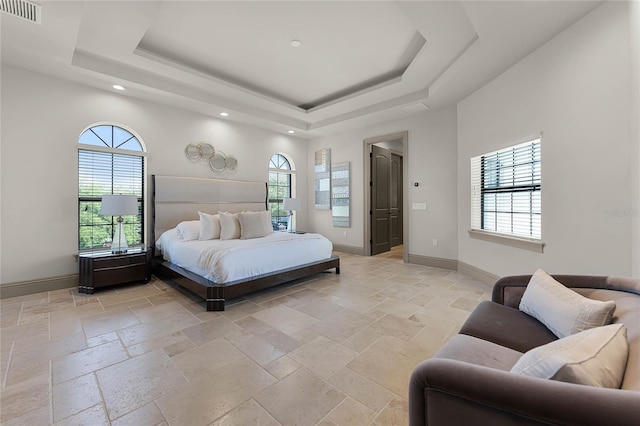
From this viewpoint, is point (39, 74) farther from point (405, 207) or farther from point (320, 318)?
point (405, 207)

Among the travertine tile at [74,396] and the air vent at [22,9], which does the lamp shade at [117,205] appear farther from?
the travertine tile at [74,396]

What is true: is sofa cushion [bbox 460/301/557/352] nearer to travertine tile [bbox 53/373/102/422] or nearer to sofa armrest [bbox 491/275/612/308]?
sofa armrest [bbox 491/275/612/308]

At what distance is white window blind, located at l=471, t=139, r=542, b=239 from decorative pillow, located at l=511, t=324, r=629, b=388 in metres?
2.49

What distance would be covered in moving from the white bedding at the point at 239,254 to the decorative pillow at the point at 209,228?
327mm

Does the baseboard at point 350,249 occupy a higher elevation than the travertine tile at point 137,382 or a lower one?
higher

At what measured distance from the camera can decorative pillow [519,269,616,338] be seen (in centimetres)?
125

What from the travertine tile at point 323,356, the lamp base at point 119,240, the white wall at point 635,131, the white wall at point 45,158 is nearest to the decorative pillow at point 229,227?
the lamp base at point 119,240

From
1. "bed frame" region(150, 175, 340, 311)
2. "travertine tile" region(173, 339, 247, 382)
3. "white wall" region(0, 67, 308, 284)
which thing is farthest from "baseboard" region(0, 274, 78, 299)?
"travertine tile" region(173, 339, 247, 382)

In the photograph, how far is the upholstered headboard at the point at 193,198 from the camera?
4.48m

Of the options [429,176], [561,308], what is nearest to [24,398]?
[561,308]

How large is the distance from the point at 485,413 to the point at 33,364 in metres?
2.89

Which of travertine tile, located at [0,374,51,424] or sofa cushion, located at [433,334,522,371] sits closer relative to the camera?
sofa cushion, located at [433,334,522,371]

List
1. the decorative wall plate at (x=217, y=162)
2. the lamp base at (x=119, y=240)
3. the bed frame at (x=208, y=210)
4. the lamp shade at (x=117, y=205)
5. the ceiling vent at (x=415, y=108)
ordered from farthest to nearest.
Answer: the decorative wall plate at (x=217, y=162)
the ceiling vent at (x=415, y=108)
the lamp base at (x=119, y=240)
the lamp shade at (x=117, y=205)
the bed frame at (x=208, y=210)

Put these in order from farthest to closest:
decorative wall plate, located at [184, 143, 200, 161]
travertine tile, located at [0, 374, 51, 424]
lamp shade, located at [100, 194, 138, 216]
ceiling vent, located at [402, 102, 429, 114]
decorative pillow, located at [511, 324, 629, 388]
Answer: decorative wall plate, located at [184, 143, 200, 161]
ceiling vent, located at [402, 102, 429, 114]
lamp shade, located at [100, 194, 138, 216]
travertine tile, located at [0, 374, 51, 424]
decorative pillow, located at [511, 324, 629, 388]
